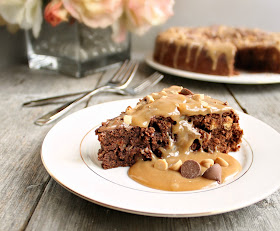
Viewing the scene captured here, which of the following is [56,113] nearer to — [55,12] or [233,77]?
[55,12]

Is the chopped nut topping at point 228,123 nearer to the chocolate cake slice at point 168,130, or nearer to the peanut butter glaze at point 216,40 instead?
the chocolate cake slice at point 168,130

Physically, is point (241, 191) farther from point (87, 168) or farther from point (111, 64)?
point (111, 64)

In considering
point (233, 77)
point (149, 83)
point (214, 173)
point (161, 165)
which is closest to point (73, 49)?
point (149, 83)

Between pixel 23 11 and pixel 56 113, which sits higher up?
pixel 23 11

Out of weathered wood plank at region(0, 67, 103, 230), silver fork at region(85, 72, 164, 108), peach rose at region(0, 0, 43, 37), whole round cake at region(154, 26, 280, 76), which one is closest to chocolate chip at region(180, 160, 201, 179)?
weathered wood plank at region(0, 67, 103, 230)

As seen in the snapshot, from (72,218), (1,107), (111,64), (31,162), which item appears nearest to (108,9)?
(111,64)

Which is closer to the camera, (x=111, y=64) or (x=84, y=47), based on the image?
(x=84, y=47)
